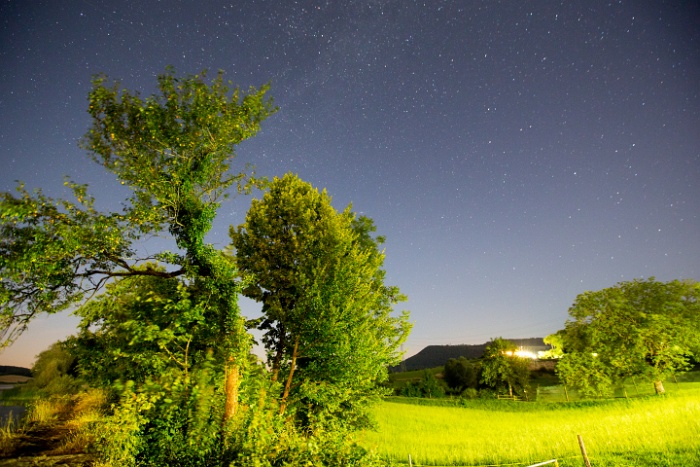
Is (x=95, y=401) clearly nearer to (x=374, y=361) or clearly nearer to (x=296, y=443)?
(x=374, y=361)

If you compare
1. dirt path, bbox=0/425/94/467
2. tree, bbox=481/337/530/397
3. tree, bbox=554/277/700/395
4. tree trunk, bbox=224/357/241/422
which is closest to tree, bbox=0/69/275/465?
tree trunk, bbox=224/357/241/422

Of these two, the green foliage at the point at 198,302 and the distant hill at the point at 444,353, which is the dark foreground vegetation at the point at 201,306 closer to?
the green foliage at the point at 198,302

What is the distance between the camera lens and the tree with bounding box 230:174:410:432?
12906 mm

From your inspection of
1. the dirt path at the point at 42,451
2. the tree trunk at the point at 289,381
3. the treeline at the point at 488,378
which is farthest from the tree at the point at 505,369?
the dirt path at the point at 42,451

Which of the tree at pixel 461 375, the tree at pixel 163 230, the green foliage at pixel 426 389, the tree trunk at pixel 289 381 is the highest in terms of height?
the tree at pixel 163 230

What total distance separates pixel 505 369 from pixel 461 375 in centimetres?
A: 817

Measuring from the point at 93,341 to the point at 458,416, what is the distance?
33.2 m

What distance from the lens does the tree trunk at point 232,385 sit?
10.2m

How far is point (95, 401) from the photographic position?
22906 mm

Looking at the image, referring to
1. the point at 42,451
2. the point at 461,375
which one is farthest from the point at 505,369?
the point at 42,451

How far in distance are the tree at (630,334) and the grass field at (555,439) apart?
272 centimetres

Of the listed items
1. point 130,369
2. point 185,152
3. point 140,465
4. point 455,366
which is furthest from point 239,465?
point 455,366

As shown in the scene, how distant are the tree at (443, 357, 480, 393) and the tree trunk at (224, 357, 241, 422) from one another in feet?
153

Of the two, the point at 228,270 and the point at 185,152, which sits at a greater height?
the point at 185,152
